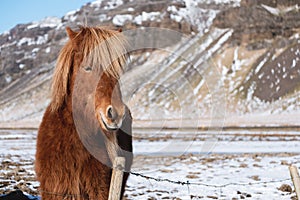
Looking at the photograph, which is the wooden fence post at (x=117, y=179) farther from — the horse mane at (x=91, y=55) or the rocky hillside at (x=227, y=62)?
the rocky hillside at (x=227, y=62)

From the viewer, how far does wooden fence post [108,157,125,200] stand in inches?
160

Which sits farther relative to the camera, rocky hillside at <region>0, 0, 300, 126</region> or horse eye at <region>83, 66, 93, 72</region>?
rocky hillside at <region>0, 0, 300, 126</region>

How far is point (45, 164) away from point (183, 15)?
177 meters

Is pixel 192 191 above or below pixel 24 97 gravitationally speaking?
below

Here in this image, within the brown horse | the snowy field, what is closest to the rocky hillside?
the snowy field

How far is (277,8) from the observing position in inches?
6344

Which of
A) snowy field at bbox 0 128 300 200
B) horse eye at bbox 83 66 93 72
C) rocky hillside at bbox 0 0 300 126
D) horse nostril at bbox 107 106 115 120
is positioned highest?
rocky hillside at bbox 0 0 300 126

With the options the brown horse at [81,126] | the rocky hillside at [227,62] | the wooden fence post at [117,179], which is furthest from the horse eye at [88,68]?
the rocky hillside at [227,62]

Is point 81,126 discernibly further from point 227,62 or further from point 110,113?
point 227,62

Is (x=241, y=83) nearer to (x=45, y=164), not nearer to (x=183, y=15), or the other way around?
(x=183, y=15)

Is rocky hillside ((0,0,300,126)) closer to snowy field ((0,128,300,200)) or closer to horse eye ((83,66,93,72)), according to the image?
snowy field ((0,128,300,200))

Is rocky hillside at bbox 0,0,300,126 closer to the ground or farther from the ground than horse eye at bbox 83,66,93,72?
farther from the ground

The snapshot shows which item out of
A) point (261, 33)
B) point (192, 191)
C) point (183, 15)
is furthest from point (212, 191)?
point (183, 15)

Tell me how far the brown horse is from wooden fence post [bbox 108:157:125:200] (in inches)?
4.9
